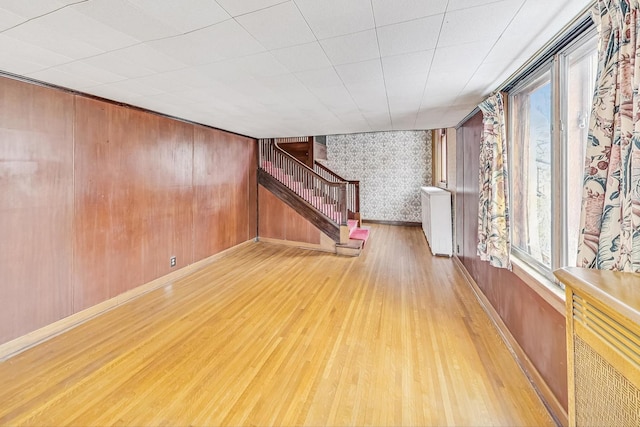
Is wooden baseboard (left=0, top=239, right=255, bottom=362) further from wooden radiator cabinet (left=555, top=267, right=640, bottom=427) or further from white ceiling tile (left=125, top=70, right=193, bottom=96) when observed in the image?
wooden radiator cabinet (left=555, top=267, right=640, bottom=427)

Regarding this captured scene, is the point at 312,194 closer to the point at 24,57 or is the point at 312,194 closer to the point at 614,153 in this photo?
the point at 24,57

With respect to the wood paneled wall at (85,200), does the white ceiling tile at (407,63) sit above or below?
above

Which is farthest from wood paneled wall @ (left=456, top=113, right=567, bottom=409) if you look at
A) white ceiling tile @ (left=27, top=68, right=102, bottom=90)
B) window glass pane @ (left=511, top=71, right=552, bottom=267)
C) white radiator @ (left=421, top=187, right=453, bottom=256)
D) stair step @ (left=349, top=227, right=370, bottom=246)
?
white ceiling tile @ (left=27, top=68, right=102, bottom=90)

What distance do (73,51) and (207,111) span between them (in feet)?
5.42

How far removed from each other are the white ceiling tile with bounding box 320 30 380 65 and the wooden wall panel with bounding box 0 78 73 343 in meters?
2.56

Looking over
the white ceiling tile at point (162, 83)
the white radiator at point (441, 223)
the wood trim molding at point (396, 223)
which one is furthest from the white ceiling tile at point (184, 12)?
the wood trim molding at point (396, 223)

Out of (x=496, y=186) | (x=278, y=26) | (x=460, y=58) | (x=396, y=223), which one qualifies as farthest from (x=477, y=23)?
(x=396, y=223)

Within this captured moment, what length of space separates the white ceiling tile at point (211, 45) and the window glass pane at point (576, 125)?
196 cm

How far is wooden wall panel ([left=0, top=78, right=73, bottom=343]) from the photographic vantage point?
2125 millimetres

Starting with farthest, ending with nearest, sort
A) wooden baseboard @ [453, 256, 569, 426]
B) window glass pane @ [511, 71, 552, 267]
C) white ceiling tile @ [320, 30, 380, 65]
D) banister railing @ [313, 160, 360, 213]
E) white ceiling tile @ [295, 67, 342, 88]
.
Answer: banister railing @ [313, 160, 360, 213]
white ceiling tile @ [295, 67, 342, 88]
window glass pane @ [511, 71, 552, 267]
white ceiling tile @ [320, 30, 380, 65]
wooden baseboard @ [453, 256, 569, 426]

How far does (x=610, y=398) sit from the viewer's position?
30.7 inches

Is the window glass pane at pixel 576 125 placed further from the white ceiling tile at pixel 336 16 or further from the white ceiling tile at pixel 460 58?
the white ceiling tile at pixel 336 16

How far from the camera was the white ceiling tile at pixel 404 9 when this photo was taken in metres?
1.29

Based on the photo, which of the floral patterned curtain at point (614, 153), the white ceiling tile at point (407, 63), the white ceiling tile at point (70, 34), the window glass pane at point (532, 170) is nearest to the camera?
the floral patterned curtain at point (614, 153)
